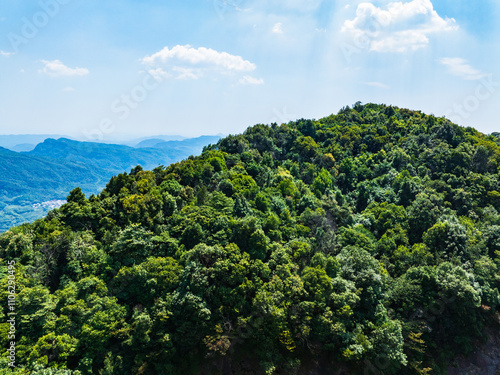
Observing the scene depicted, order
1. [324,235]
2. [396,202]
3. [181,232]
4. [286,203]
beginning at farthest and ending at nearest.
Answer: [396,202] → [286,203] → [324,235] → [181,232]

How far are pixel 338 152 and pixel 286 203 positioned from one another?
34.0m

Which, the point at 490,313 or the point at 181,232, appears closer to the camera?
the point at 181,232

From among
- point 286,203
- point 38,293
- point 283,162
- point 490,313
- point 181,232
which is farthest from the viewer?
point 283,162

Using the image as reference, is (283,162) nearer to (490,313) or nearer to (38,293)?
(490,313)

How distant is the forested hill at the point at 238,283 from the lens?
983 inches

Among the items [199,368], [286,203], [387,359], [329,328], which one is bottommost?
[199,368]

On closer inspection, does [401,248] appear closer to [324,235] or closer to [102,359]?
[324,235]

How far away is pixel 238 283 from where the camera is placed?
28.1m

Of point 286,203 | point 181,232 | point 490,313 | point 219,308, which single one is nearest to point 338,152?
point 286,203

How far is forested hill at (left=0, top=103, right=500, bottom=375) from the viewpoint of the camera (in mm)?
24969

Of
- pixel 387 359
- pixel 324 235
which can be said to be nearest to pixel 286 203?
pixel 324 235

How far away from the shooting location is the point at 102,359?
2445cm

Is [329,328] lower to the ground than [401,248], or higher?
lower

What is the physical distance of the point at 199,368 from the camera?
26.6 meters
